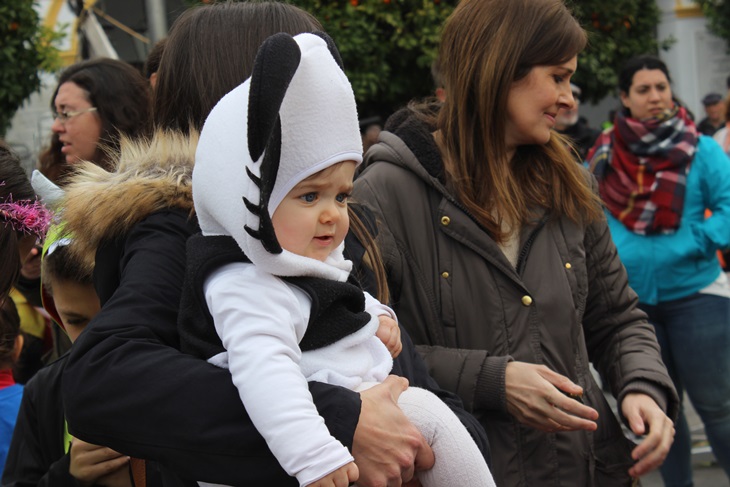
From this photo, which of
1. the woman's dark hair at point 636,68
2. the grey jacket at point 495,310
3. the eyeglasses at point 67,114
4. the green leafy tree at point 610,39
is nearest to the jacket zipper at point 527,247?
the grey jacket at point 495,310

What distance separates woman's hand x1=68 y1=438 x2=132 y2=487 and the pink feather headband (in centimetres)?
50

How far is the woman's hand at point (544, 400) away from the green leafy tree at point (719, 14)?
48.9ft

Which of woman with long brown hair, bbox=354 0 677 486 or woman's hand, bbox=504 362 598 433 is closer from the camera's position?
woman's hand, bbox=504 362 598 433

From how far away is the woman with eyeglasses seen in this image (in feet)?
12.4

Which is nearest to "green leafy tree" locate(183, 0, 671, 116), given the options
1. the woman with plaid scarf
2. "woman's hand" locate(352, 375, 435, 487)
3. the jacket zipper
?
the woman with plaid scarf

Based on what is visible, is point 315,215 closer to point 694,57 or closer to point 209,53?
point 209,53

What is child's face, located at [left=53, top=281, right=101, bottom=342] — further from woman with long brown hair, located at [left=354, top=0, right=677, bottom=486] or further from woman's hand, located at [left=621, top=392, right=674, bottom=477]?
woman's hand, located at [left=621, top=392, right=674, bottom=477]

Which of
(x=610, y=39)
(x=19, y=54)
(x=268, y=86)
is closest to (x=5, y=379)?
(x=268, y=86)

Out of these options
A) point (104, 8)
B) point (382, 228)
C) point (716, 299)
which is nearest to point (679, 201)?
point (716, 299)

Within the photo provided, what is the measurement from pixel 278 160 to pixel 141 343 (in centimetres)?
36

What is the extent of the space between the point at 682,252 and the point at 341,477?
369 cm

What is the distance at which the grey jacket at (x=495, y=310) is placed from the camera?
2633mm

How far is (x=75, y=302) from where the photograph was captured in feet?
8.75

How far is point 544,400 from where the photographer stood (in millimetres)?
2465
